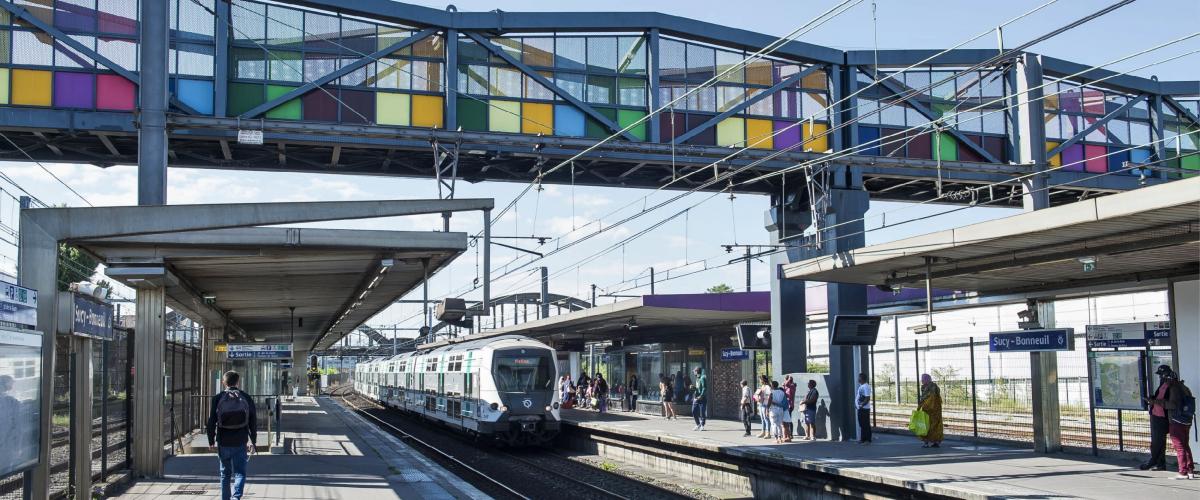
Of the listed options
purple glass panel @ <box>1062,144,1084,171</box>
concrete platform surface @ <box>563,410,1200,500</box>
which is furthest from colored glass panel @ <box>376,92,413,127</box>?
purple glass panel @ <box>1062,144,1084,171</box>

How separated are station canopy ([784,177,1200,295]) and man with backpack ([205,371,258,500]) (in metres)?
8.83

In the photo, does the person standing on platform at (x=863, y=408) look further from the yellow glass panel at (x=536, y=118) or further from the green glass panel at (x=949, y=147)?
the yellow glass panel at (x=536, y=118)

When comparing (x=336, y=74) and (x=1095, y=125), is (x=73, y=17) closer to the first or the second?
(x=336, y=74)

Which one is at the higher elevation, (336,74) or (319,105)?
(336,74)

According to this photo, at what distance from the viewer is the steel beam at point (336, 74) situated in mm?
22453

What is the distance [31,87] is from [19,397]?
1575 cm

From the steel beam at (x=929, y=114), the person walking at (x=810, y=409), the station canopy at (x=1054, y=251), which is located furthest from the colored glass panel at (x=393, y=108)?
the steel beam at (x=929, y=114)

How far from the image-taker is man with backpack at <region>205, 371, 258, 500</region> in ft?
38.3

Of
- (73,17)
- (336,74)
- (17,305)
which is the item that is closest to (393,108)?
(336,74)

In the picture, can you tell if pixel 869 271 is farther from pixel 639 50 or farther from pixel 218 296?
pixel 218 296

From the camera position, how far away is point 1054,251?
13875mm

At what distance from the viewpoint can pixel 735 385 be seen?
28828mm

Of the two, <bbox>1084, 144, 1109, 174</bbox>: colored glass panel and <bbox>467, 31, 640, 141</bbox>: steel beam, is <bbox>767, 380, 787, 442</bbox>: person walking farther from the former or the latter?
<bbox>1084, 144, 1109, 174</bbox>: colored glass panel

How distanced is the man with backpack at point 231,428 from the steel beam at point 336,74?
38.0 ft
